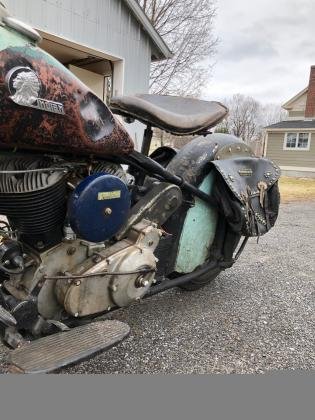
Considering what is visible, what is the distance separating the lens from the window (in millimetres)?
22250

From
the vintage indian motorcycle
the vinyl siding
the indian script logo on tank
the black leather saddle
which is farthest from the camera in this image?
the vinyl siding

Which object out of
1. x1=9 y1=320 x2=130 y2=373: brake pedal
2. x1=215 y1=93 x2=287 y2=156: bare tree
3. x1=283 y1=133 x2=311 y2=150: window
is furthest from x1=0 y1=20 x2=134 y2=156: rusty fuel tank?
x1=215 y1=93 x2=287 y2=156: bare tree

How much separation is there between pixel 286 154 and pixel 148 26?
52.5 ft

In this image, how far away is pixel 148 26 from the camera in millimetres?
8625

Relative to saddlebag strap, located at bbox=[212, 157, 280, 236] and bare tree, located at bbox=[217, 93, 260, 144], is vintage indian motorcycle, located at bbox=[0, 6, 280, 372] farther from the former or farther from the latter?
bare tree, located at bbox=[217, 93, 260, 144]

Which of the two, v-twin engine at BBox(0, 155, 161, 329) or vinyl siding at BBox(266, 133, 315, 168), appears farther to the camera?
vinyl siding at BBox(266, 133, 315, 168)

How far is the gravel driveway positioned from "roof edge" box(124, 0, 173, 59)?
6149 mm

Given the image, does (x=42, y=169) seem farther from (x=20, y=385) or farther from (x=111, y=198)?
(x=20, y=385)

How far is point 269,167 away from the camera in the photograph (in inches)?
125

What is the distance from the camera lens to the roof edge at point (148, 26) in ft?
26.9

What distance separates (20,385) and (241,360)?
1267 mm

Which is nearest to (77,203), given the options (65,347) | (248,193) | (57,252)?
(57,252)

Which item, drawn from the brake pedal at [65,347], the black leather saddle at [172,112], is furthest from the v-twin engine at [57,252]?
the black leather saddle at [172,112]

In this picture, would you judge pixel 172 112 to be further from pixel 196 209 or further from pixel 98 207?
pixel 98 207
